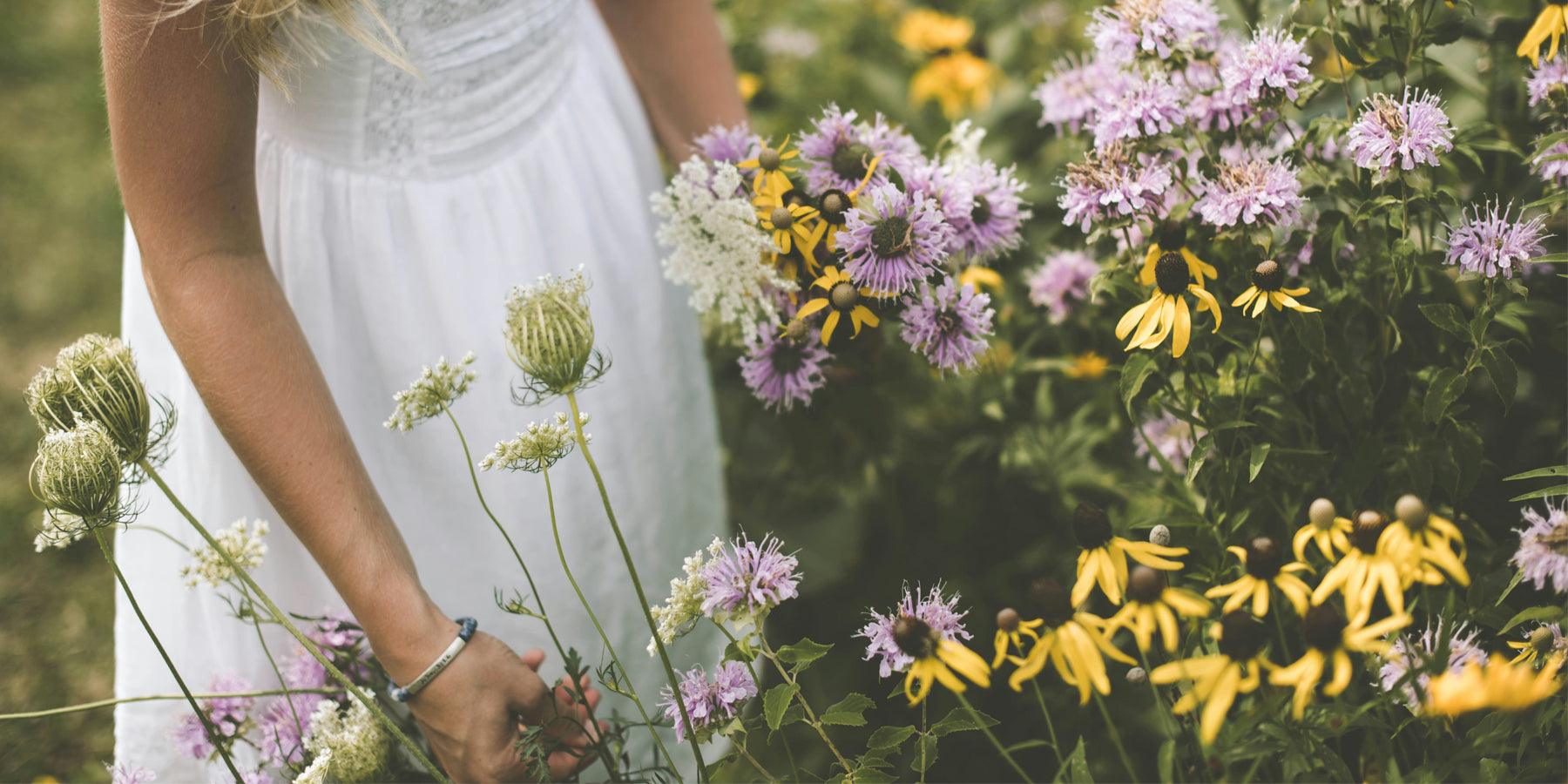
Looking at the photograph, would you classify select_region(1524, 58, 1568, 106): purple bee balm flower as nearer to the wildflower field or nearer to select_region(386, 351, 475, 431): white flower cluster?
the wildflower field

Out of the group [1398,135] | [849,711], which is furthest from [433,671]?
[1398,135]

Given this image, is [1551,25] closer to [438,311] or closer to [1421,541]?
[1421,541]

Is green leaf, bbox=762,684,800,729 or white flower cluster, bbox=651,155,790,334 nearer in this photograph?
green leaf, bbox=762,684,800,729

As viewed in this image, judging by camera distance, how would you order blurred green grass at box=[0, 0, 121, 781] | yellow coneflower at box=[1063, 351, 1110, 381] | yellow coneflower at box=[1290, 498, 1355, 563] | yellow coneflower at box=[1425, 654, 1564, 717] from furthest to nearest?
blurred green grass at box=[0, 0, 121, 781] < yellow coneflower at box=[1063, 351, 1110, 381] < yellow coneflower at box=[1290, 498, 1355, 563] < yellow coneflower at box=[1425, 654, 1564, 717]

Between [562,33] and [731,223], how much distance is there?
512 mm

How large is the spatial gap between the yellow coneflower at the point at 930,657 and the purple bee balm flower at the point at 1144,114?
0.39 metres

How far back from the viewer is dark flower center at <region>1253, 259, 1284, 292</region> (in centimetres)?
75

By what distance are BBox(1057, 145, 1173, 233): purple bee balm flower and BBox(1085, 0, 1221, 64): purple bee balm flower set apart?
0.09 m

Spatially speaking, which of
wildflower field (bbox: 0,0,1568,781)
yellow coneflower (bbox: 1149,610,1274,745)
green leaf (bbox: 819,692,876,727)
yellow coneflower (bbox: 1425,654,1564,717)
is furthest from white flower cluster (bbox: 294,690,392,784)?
yellow coneflower (bbox: 1425,654,1564,717)

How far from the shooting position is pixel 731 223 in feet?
2.85

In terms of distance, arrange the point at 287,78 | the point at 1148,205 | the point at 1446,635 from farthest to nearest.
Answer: the point at 287,78
the point at 1148,205
the point at 1446,635

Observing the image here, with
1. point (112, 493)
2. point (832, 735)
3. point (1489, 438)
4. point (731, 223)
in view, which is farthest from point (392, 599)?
point (1489, 438)

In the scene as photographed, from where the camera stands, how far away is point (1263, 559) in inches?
25.2

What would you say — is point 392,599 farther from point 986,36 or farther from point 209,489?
point 986,36
